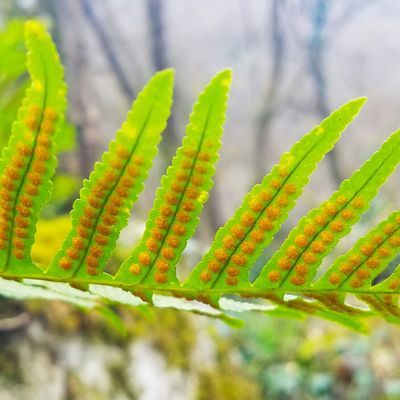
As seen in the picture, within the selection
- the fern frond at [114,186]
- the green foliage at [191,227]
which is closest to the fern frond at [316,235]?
the green foliage at [191,227]

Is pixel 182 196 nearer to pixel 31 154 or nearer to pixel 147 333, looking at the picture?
pixel 31 154

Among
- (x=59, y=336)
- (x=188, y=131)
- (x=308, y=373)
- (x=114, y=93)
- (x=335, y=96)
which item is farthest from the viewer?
(x=335, y=96)

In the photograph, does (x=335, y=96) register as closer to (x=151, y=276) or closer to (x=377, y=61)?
(x=377, y=61)

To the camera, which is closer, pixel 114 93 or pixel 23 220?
pixel 23 220

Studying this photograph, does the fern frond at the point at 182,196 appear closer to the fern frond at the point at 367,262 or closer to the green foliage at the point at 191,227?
the green foliage at the point at 191,227

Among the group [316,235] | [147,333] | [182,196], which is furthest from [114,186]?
[147,333]

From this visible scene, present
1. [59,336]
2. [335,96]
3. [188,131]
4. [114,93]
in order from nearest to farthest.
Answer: [188,131] < [59,336] < [114,93] < [335,96]

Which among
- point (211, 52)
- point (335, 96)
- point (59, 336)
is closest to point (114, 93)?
point (211, 52)
